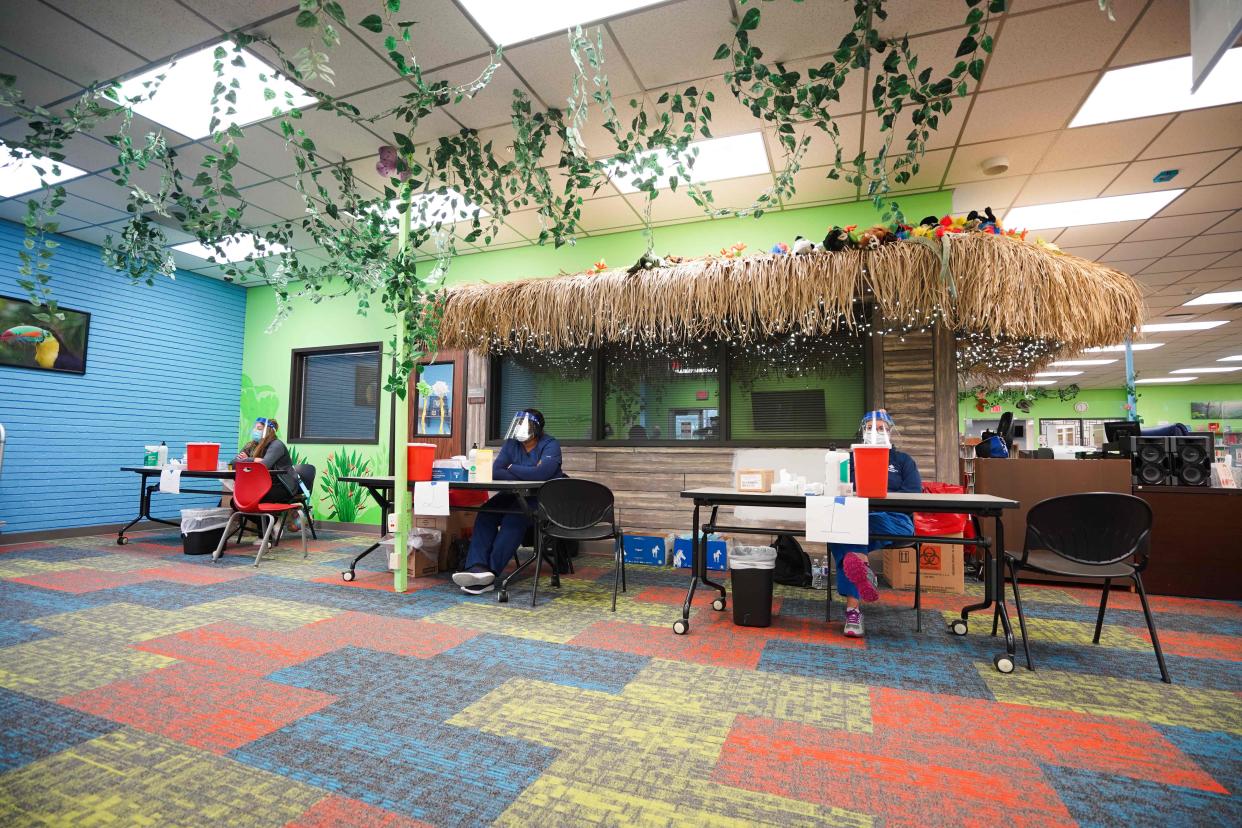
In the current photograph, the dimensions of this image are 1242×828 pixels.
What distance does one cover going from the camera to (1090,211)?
18.2 feet

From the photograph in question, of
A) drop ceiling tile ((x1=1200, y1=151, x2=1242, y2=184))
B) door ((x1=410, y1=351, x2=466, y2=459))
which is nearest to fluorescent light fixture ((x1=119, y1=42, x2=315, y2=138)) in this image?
door ((x1=410, y1=351, x2=466, y2=459))

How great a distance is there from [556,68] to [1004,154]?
3.63m

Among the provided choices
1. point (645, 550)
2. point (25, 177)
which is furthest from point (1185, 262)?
point (25, 177)

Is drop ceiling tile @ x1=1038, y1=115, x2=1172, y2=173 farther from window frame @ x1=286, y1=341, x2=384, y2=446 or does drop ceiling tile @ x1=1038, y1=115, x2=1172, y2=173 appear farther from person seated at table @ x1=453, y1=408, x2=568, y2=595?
window frame @ x1=286, y1=341, x2=384, y2=446

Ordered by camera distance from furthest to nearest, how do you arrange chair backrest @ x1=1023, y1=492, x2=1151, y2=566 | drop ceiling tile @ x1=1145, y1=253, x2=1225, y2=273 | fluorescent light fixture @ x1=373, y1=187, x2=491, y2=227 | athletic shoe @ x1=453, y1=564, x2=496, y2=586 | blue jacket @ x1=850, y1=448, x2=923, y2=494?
1. drop ceiling tile @ x1=1145, y1=253, x2=1225, y2=273
2. athletic shoe @ x1=453, y1=564, x2=496, y2=586
3. fluorescent light fixture @ x1=373, y1=187, x2=491, y2=227
4. blue jacket @ x1=850, y1=448, x2=923, y2=494
5. chair backrest @ x1=1023, y1=492, x2=1151, y2=566

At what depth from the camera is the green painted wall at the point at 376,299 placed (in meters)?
5.53

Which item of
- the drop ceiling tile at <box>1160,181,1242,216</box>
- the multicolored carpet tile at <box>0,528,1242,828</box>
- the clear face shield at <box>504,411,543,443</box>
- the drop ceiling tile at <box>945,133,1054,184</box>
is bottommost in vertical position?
the multicolored carpet tile at <box>0,528,1242,828</box>

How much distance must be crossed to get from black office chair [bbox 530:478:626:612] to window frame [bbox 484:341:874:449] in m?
1.87

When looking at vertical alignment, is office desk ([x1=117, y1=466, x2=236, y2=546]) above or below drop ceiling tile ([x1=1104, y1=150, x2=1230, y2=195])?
below

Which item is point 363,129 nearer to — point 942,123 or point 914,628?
point 942,123

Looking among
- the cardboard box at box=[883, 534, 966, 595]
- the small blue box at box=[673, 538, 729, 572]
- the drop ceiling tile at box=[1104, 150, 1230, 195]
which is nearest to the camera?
the cardboard box at box=[883, 534, 966, 595]

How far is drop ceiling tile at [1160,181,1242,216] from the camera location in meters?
5.02

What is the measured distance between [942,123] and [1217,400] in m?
19.6

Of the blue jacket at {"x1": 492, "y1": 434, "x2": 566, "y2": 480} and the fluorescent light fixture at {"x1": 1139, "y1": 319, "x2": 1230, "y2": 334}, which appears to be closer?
the blue jacket at {"x1": 492, "y1": 434, "x2": 566, "y2": 480}
